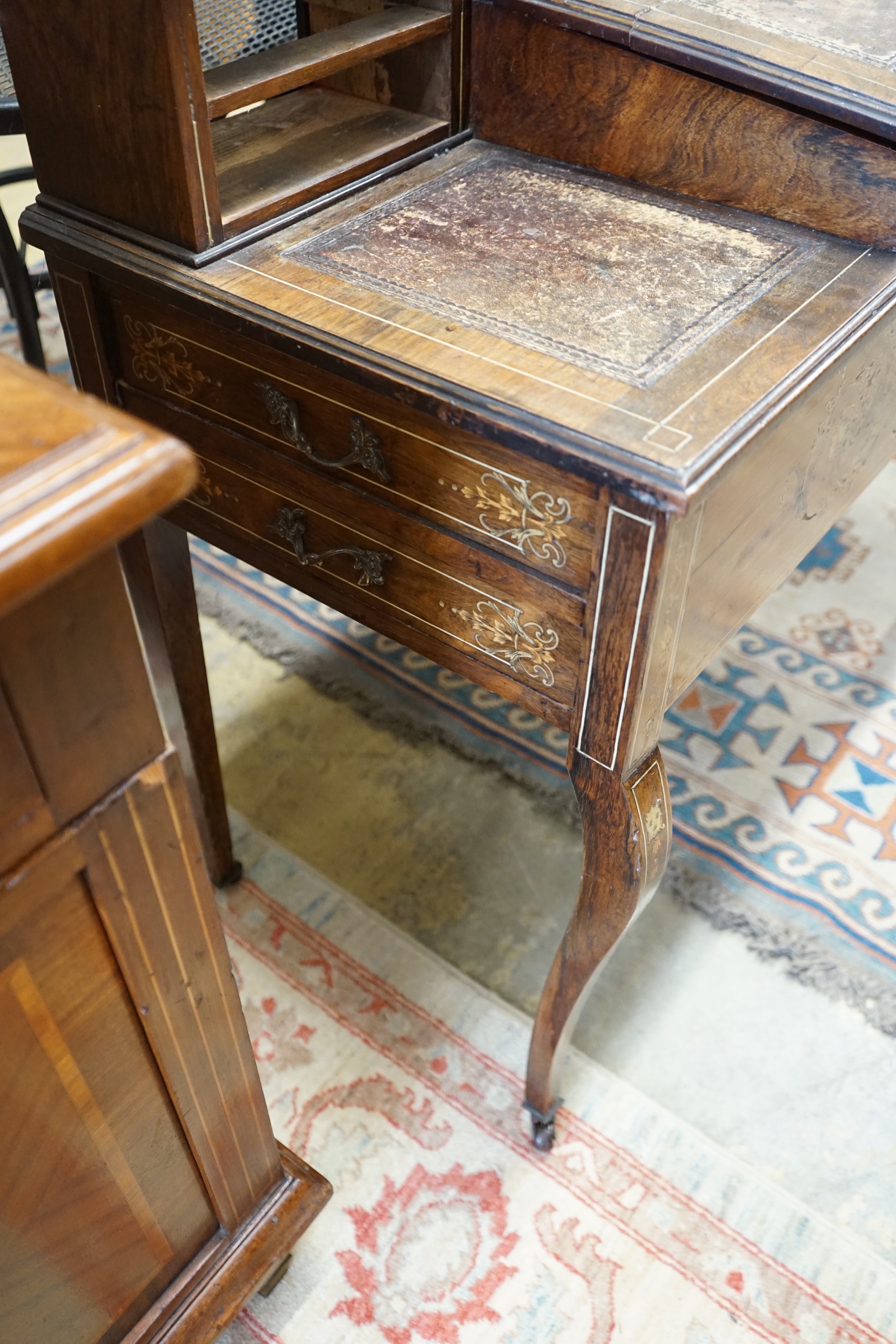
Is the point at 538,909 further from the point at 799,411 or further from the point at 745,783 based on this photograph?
the point at 799,411

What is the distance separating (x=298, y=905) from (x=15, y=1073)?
2.19 feet

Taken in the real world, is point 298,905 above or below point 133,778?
below

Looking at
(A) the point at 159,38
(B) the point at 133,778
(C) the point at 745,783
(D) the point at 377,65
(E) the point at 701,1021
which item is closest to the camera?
(B) the point at 133,778

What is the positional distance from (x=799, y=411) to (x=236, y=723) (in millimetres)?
911

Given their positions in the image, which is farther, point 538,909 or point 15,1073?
point 538,909

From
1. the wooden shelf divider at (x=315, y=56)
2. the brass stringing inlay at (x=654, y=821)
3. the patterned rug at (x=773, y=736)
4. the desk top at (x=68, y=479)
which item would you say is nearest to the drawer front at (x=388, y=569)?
the brass stringing inlay at (x=654, y=821)

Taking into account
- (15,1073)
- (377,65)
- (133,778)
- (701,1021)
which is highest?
(377,65)

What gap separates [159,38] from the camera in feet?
2.19

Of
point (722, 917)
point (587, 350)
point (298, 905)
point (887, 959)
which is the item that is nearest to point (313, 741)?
point (298, 905)

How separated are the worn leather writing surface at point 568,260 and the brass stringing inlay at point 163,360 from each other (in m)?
0.11

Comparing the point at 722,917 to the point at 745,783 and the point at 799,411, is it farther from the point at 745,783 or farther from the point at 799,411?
the point at 799,411

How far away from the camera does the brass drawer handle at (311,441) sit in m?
0.71

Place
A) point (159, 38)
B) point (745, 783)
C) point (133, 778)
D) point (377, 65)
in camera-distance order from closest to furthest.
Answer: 1. point (133, 778)
2. point (159, 38)
3. point (377, 65)
4. point (745, 783)

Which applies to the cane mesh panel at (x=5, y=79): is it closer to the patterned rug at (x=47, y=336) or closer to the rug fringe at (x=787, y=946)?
the patterned rug at (x=47, y=336)
